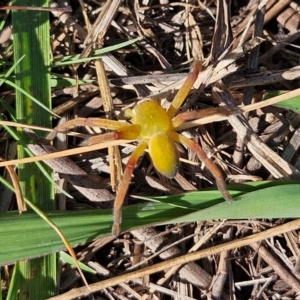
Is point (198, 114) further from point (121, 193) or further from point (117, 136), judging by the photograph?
point (121, 193)

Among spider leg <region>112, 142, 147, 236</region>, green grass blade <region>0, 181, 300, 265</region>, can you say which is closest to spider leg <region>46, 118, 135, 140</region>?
spider leg <region>112, 142, 147, 236</region>

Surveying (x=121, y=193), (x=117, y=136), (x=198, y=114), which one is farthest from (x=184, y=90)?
(x=121, y=193)

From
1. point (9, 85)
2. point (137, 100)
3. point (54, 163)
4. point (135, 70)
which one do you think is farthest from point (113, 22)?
point (54, 163)

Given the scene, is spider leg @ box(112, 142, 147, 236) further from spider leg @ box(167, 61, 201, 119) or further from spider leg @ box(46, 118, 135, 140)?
spider leg @ box(167, 61, 201, 119)

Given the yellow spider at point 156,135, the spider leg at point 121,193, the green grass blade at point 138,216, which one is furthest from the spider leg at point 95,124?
the green grass blade at point 138,216

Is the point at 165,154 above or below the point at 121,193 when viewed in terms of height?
above

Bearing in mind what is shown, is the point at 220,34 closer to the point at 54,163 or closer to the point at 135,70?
the point at 135,70

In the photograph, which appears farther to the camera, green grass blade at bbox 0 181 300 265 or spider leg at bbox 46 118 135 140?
spider leg at bbox 46 118 135 140
